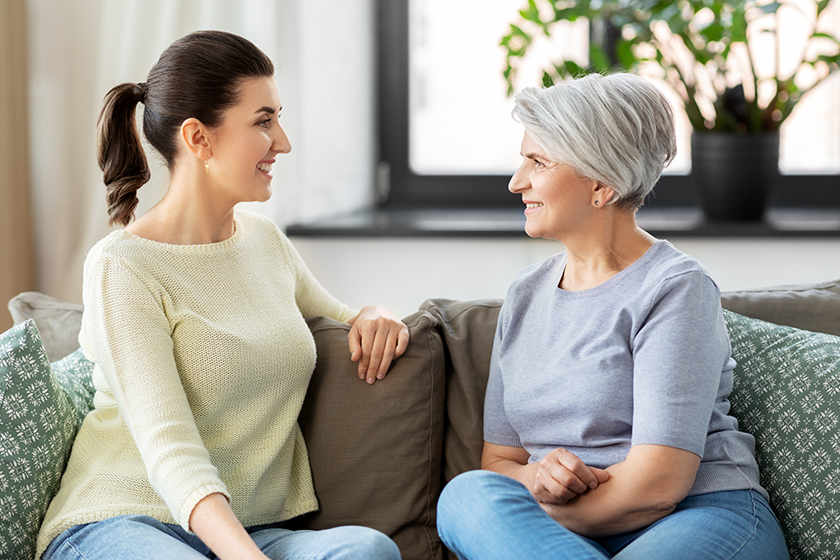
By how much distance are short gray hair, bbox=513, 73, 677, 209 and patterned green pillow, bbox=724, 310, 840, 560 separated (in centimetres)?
41

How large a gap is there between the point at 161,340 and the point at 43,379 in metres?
0.28

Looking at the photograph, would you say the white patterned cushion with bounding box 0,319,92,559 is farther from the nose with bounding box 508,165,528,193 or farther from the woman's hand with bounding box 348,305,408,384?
the nose with bounding box 508,165,528,193

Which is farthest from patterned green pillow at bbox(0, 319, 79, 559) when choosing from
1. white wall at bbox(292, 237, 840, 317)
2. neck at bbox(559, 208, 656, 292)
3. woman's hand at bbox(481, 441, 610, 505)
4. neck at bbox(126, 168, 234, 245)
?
white wall at bbox(292, 237, 840, 317)

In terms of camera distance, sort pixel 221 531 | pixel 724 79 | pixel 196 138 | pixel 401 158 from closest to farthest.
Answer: pixel 221 531, pixel 196 138, pixel 724 79, pixel 401 158

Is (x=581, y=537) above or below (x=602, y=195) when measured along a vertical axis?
below

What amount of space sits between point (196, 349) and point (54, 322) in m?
0.60

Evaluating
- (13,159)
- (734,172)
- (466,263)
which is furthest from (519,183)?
(13,159)

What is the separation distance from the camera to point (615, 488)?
1.22m

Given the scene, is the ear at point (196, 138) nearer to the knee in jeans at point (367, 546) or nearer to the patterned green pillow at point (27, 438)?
the patterned green pillow at point (27, 438)

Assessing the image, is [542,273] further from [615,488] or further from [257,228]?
[257,228]

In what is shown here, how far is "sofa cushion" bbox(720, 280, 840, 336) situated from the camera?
5.37ft

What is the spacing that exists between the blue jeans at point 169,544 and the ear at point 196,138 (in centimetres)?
60

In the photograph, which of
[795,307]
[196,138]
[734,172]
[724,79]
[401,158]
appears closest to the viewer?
[196,138]

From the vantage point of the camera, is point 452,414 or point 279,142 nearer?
point 279,142
